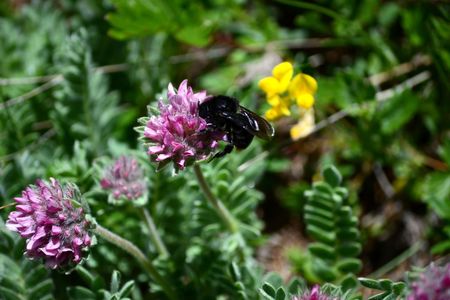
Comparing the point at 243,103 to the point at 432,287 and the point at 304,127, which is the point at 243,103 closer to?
the point at 304,127

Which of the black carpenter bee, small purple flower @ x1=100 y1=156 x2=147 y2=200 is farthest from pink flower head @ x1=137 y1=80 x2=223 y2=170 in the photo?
small purple flower @ x1=100 y1=156 x2=147 y2=200

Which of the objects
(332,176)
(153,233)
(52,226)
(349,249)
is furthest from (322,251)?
(52,226)

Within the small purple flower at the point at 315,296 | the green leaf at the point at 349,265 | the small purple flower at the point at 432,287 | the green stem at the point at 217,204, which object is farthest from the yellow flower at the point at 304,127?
the small purple flower at the point at 432,287

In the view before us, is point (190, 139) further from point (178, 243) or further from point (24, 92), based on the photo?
point (24, 92)

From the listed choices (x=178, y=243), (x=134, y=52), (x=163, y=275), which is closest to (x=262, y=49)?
(x=134, y=52)

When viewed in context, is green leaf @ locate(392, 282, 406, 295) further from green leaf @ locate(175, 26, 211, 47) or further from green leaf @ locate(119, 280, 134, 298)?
green leaf @ locate(175, 26, 211, 47)

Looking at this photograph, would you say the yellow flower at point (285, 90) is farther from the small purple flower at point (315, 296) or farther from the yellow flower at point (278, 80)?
the small purple flower at point (315, 296)
